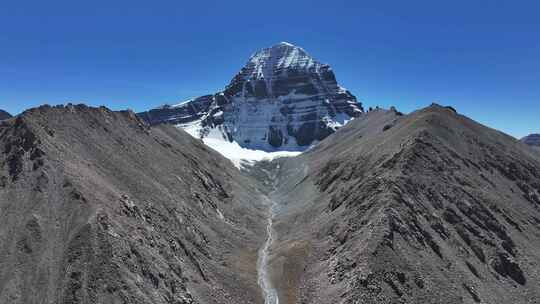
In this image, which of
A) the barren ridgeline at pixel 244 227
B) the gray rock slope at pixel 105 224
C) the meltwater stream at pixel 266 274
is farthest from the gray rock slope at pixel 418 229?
the gray rock slope at pixel 105 224

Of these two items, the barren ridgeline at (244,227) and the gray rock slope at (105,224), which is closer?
the gray rock slope at (105,224)

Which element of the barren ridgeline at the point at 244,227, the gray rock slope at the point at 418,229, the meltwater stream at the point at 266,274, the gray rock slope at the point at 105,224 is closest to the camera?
the gray rock slope at the point at 105,224

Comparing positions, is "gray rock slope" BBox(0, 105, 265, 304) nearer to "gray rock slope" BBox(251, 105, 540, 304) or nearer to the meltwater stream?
the meltwater stream

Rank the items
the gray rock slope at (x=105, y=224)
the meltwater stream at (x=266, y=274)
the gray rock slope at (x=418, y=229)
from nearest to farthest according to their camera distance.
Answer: the gray rock slope at (x=105, y=224), the gray rock slope at (x=418, y=229), the meltwater stream at (x=266, y=274)

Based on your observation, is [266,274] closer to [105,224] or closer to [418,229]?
[418,229]

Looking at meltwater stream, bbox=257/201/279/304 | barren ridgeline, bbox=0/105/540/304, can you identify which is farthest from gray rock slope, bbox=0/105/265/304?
meltwater stream, bbox=257/201/279/304

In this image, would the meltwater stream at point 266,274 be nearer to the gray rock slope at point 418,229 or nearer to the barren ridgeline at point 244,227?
the barren ridgeline at point 244,227

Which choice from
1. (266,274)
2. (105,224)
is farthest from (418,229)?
(105,224)

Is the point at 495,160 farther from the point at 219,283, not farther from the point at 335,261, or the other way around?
the point at 219,283
